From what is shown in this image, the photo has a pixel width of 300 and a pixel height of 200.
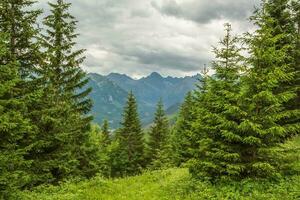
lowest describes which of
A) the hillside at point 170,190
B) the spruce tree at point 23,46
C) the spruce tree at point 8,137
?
the hillside at point 170,190

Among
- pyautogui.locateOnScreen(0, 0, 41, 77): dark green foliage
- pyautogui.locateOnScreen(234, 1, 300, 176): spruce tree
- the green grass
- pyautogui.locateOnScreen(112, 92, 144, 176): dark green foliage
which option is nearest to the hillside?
the green grass

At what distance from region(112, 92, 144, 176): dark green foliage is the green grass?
34750 mm

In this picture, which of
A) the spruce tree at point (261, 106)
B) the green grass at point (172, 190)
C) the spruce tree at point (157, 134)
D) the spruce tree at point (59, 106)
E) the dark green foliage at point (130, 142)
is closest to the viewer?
the green grass at point (172, 190)

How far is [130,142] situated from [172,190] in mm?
39604

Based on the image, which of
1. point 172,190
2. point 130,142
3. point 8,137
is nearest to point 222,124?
point 172,190

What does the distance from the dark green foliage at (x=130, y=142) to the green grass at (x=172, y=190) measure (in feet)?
114

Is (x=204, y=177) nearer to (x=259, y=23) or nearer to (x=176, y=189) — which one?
(x=176, y=189)

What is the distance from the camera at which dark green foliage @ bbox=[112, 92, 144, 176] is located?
5566 cm

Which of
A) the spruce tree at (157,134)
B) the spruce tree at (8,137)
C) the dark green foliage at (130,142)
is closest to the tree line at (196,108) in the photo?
the spruce tree at (8,137)

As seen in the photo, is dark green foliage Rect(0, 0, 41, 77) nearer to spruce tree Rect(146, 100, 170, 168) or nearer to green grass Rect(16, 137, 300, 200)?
green grass Rect(16, 137, 300, 200)

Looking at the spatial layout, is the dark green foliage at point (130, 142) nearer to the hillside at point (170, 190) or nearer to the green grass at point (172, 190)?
the hillside at point (170, 190)

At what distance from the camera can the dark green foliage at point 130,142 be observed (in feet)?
183

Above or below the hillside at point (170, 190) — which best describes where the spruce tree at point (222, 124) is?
above

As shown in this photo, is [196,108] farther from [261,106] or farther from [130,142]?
[130,142]
